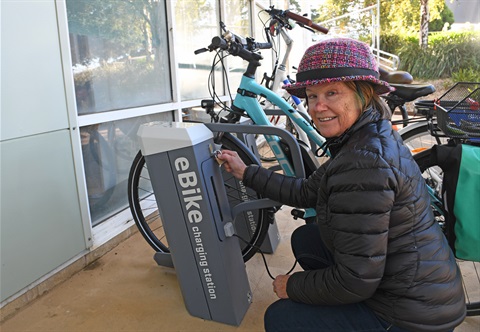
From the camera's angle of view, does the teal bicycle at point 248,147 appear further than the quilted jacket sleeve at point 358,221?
Yes

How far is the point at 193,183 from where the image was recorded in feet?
5.21

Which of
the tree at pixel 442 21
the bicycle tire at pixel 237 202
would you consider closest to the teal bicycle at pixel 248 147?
the bicycle tire at pixel 237 202

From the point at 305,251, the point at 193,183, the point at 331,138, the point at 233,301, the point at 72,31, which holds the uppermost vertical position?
the point at 72,31

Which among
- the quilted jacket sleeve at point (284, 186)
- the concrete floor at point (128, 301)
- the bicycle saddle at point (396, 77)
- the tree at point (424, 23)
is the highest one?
the tree at point (424, 23)

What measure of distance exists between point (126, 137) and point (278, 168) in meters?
1.16

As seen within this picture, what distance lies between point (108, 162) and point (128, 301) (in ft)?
3.41

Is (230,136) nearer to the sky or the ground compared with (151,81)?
nearer to the ground

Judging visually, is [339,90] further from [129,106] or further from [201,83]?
[201,83]

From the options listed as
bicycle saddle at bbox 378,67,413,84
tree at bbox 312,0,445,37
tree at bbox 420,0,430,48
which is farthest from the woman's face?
tree at bbox 312,0,445,37

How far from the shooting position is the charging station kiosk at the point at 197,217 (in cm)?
158

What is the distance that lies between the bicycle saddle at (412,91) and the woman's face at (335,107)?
4.98 ft

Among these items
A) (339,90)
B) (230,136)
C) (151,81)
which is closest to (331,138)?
(339,90)

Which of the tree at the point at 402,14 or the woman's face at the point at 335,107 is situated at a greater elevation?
the tree at the point at 402,14

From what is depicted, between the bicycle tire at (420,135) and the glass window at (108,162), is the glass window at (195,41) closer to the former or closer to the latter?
the glass window at (108,162)
